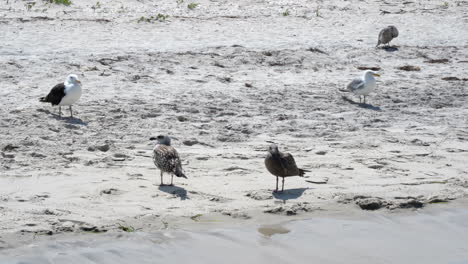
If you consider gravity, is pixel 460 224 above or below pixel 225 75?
below

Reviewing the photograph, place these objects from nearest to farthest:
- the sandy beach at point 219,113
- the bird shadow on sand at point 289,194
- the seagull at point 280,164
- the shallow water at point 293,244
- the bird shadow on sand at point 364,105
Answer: the shallow water at point 293,244 → the sandy beach at point 219,113 → the seagull at point 280,164 → the bird shadow on sand at point 289,194 → the bird shadow on sand at point 364,105

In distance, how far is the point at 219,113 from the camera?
11477 millimetres

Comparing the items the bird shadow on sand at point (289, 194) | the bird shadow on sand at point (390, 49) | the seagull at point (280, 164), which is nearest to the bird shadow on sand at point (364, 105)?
the bird shadow on sand at point (390, 49)

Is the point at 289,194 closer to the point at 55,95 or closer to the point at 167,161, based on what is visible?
the point at 167,161

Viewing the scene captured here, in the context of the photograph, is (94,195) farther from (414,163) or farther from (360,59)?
(360,59)

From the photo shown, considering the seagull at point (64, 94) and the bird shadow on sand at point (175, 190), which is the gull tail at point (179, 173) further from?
the seagull at point (64, 94)

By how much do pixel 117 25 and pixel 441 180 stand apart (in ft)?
29.1

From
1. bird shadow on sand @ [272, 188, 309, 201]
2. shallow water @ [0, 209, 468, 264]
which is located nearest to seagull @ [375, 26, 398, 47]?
shallow water @ [0, 209, 468, 264]

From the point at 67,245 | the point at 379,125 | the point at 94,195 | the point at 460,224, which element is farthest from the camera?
the point at 379,125

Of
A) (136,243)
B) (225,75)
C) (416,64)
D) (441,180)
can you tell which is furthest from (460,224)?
(416,64)

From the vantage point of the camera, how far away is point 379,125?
455 inches

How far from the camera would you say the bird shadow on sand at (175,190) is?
8.32 meters

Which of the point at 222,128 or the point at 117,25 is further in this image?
the point at 117,25

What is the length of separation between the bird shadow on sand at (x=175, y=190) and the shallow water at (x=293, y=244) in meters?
0.78
